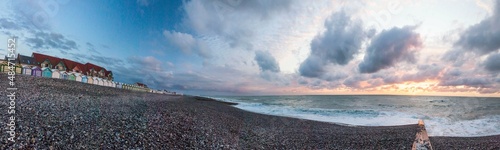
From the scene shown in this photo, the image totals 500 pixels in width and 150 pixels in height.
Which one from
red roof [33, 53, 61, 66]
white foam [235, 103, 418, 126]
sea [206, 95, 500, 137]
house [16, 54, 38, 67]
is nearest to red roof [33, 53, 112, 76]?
red roof [33, 53, 61, 66]

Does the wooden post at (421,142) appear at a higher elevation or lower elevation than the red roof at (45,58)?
lower

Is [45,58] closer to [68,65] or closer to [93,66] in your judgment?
[68,65]

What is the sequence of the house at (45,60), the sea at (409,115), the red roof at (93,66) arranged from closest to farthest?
the sea at (409,115), the house at (45,60), the red roof at (93,66)

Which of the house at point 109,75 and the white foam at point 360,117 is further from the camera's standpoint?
the house at point 109,75

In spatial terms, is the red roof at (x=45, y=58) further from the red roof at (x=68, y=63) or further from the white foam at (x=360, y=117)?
the white foam at (x=360, y=117)

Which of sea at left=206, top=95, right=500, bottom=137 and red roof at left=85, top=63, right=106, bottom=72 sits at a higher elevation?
red roof at left=85, top=63, right=106, bottom=72

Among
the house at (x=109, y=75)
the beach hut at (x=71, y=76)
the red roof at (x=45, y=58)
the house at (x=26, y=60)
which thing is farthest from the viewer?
the house at (x=109, y=75)

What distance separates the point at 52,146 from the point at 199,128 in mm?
6797

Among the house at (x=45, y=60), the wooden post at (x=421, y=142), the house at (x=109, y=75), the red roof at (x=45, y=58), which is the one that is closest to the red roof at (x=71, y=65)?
the red roof at (x=45, y=58)

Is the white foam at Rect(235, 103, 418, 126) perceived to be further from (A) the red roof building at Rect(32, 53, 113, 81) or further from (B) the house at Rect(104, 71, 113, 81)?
(B) the house at Rect(104, 71, 113, 81)

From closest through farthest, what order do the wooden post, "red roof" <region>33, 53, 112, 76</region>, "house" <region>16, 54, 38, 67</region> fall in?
the wooden post < "house" <region>16, 54, 38, 67</region> < "red roof" <region>33, 53, 112, 76</region>

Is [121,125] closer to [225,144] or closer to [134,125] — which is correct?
[134,125]

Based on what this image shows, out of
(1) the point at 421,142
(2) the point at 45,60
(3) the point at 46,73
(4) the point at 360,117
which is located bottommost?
(4) the point at 360,117

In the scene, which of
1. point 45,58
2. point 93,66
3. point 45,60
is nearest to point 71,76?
point 45,60
